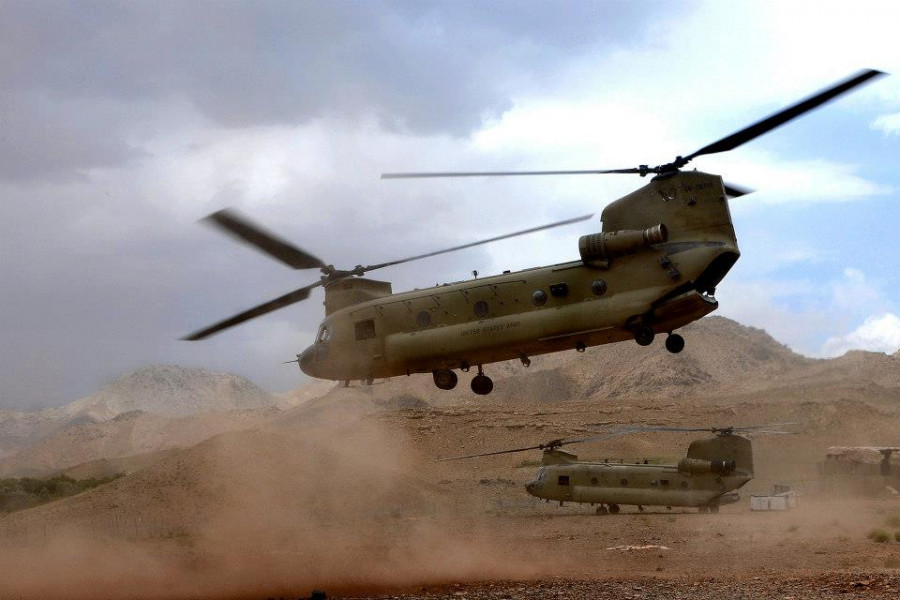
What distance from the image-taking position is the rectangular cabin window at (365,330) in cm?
2548

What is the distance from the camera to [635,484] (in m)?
46.5

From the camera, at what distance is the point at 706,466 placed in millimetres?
44750

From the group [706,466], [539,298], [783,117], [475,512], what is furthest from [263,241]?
[475,512]

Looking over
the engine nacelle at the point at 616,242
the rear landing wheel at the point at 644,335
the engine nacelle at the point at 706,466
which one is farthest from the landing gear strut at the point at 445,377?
the engine nacelle at the point at 706,466

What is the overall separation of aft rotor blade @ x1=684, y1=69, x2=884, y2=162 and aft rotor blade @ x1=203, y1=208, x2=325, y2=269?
10.2m

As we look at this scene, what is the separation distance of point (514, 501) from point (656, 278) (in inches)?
1520

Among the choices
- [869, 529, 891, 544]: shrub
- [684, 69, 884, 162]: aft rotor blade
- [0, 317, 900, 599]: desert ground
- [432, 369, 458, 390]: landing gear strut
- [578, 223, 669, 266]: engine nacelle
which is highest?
[684, 69, 884, 162]: aft rotor blade

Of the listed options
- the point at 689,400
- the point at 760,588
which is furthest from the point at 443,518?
the point at 689,400

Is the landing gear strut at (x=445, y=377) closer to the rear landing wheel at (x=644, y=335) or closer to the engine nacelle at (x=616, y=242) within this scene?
the engine nacelle at (x=616, y=242)

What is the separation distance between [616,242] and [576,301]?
159 centimetres

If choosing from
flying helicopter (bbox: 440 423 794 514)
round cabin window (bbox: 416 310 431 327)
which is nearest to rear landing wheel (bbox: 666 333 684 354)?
round cabin window (bbox: 416 310 431 327)

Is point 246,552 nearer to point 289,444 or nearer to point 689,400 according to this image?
point 289,444

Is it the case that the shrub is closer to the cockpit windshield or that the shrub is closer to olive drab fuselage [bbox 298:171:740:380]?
olive drab fuselage [bbox 298:171:740:380]

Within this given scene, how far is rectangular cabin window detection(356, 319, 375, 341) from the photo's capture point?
25.5m
